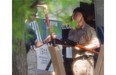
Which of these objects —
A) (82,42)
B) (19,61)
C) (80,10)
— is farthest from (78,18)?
(19,61)

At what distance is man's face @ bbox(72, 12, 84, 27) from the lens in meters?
2.99

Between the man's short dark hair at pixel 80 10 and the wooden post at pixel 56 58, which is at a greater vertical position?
the man's short dark hair at pixel 80 10

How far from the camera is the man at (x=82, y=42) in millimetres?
2992

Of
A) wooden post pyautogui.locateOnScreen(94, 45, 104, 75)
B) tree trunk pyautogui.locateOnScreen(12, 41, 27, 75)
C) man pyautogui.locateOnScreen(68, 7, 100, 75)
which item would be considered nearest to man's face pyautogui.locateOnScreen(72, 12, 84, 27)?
man pyautogui.locateOnScreen(68, 7, 100, 75)

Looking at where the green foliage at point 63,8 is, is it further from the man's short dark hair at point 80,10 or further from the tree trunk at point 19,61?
the tree trunk at point 19,61

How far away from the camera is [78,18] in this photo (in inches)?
118

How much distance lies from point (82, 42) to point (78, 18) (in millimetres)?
186

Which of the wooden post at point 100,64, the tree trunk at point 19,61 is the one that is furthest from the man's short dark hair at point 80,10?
the tree trunk at point 19,61

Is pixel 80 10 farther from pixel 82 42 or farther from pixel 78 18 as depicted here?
pixel 82 42

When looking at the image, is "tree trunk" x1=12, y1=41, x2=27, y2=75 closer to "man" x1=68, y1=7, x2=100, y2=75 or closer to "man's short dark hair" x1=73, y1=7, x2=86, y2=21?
"man" x1=68, y1=7, x2=100, y2=75

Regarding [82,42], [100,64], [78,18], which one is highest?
[78,18]

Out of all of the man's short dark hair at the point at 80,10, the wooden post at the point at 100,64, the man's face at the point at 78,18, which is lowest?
the wooden post at the point at 100,64
